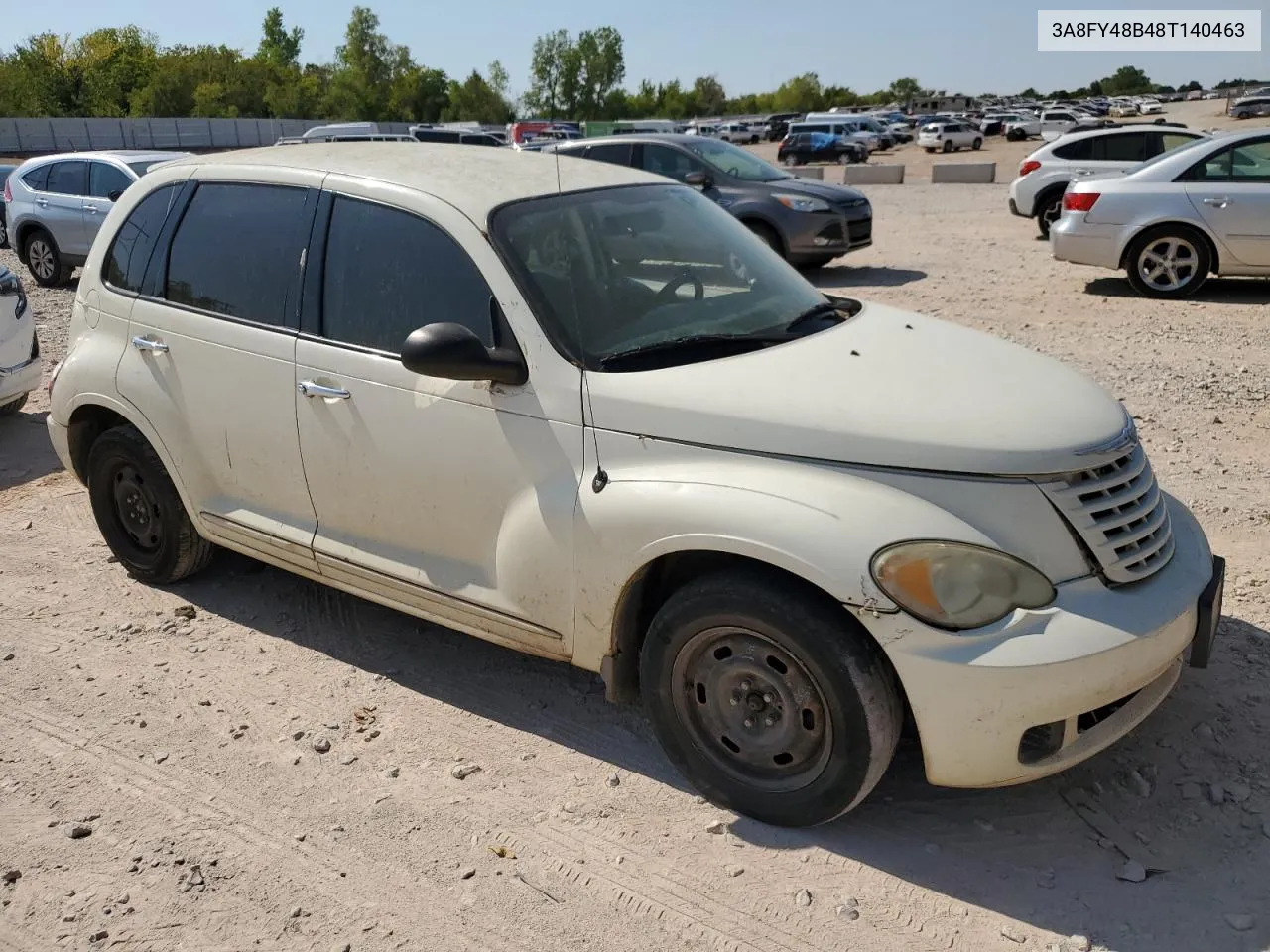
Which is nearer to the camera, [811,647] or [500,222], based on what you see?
[811,647]

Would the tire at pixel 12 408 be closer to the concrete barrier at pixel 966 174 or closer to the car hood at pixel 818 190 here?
the car hood at pixel 818 190

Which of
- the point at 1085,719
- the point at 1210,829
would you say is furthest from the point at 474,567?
the point at 1210,829

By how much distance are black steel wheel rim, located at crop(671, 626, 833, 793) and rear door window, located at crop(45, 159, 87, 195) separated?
45.9 feet

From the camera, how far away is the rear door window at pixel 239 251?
4.10 meters

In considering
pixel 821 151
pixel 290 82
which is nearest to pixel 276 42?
pixel 290 82

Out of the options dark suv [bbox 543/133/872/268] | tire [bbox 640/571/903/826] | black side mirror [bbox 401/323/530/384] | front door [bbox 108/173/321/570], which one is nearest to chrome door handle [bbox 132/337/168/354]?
front door [bbox 108/173/321/570]

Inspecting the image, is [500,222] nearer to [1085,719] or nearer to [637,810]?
[637,810]

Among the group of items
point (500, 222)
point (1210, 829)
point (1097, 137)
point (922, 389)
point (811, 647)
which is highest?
point (1097, 137)

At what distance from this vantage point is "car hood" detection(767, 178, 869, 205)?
1312 cm

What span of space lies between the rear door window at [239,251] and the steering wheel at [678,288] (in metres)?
1.37

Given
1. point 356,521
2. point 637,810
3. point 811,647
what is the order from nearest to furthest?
point 811,647
point 637,810
point 356,521

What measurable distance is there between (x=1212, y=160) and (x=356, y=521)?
9979 mm

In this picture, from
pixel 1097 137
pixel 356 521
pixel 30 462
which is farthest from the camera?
pixel 1097 137

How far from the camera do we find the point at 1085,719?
10.0 ft
